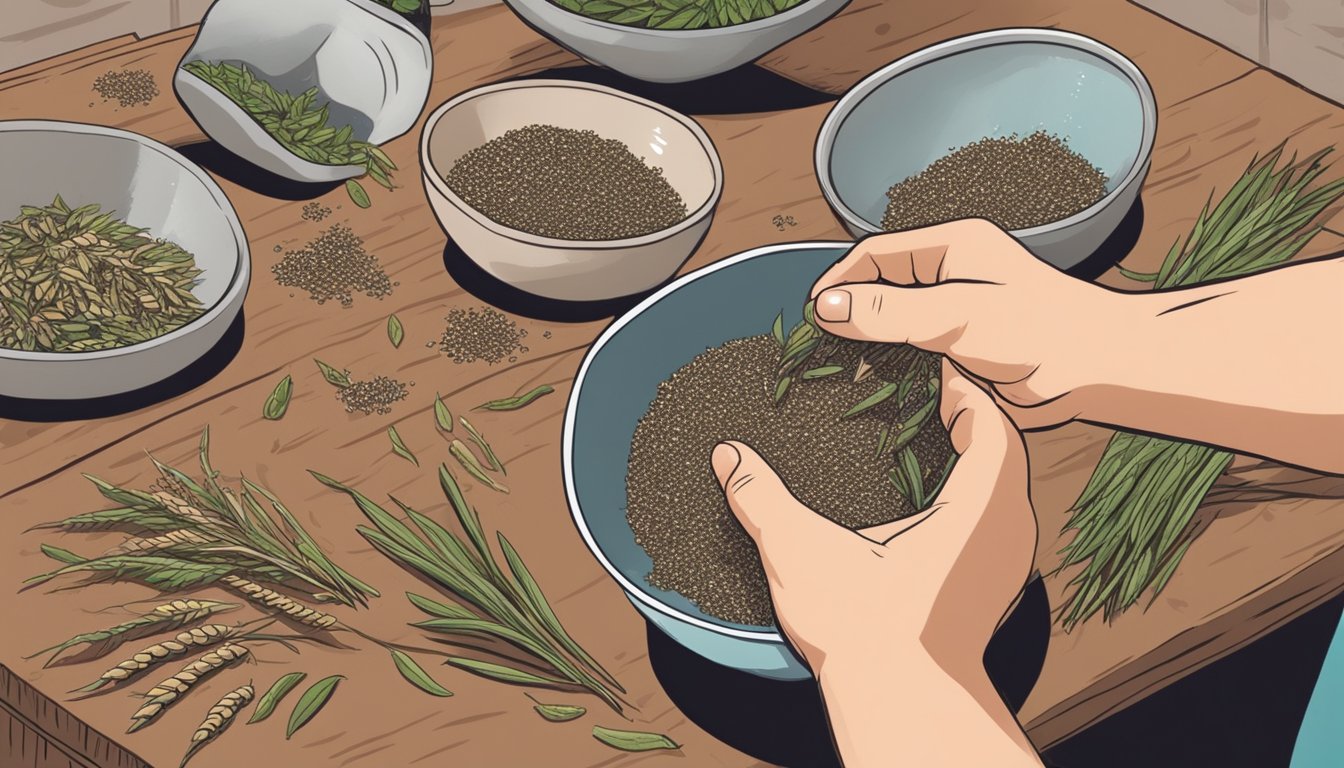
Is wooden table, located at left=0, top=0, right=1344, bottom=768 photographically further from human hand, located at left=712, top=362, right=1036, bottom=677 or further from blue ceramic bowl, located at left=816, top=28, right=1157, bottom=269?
human hand, located at left=712, top=362, right=1036, bottom=677

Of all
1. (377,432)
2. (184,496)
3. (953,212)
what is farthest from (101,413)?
(953,212)

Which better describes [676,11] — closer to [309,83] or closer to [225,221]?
[309,83]

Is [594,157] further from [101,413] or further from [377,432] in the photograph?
[101,413]

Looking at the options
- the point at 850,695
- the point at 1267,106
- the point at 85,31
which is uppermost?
the point at 1267,106

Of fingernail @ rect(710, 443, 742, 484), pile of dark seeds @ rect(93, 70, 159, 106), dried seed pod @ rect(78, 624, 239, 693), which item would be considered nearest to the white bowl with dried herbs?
pile of dark seeds @ rect(93, 70, 159, 106)

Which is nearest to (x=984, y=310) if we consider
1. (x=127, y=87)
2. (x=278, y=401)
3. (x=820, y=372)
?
(x=820, y=372)

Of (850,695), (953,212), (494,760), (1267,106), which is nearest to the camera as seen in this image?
(850,695)

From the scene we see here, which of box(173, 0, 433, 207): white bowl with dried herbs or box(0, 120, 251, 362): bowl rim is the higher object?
box(173, 0, 433, 207): white bowl with dried herbs
